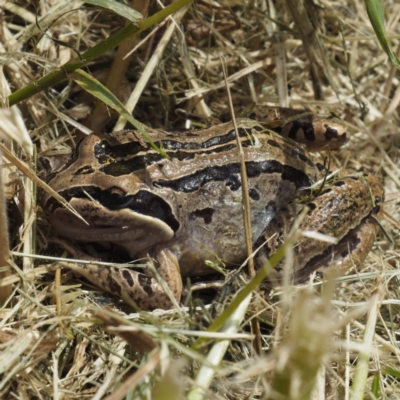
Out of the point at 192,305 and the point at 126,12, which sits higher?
the point at 126,12

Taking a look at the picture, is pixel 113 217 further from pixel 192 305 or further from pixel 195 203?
pixel 192 305

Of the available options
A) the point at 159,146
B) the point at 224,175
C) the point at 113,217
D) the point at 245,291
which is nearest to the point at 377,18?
the point at 224,175

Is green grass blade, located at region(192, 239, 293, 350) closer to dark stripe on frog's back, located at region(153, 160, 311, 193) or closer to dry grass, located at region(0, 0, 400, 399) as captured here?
dry grass, located at region(0, 0, 400, 399)

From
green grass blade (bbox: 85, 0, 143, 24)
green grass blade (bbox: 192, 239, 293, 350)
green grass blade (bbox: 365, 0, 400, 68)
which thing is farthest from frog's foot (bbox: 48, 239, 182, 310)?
green grass blade (bbox: 365, 0, 400, 68)

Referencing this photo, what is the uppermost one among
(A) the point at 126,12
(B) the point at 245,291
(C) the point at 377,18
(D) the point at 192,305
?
(A) the point at 126,12

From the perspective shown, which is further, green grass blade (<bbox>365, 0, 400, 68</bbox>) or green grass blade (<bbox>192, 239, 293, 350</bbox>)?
green grass blade (<bbox>365, 0, 400, 68</bbox>)

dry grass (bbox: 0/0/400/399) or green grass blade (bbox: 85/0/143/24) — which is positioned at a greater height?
green grass blade (bbox: 85/0/143/24)

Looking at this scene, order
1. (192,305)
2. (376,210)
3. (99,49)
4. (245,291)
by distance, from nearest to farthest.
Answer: (245,291) → (192,305) → (99,49) → (376,210)

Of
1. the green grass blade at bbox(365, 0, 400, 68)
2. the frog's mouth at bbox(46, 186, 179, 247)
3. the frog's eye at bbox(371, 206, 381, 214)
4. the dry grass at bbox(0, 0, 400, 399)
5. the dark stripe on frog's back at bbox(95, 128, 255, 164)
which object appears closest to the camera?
the dry grass at bbox(0, 0, 400, 399)
